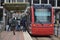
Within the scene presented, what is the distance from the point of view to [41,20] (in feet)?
77.3

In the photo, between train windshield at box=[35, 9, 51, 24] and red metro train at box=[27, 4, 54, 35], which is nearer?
red metro train at box=[27, 4, 54, 35]

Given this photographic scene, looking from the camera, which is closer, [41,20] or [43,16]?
[41,20]

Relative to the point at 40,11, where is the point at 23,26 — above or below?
below

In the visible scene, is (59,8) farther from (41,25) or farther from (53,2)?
(41,25)

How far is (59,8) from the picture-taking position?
66125 millimetres

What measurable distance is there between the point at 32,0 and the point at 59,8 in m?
8.03

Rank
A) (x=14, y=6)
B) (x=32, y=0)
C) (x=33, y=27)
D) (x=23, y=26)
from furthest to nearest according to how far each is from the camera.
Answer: (x=32, y=0), (x=14, y=6), (x=23, y=26), (x=33, y=27)

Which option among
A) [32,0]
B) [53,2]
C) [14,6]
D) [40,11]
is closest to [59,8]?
[53,2]

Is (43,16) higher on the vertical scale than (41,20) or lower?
higher

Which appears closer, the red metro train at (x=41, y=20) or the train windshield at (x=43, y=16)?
the red metro train at (x=41, y=20)

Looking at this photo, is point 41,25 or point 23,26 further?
point 23,26

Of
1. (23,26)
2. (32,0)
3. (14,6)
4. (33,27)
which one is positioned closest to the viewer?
(33,27)

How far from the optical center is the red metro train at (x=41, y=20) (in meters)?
23.2

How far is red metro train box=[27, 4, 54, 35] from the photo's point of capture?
76.2ft
